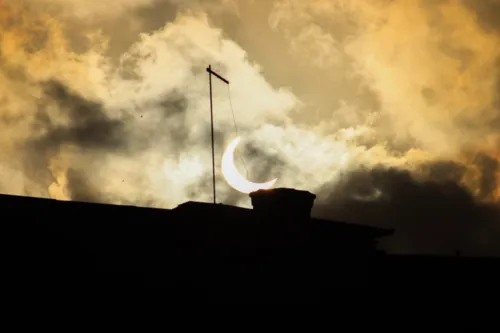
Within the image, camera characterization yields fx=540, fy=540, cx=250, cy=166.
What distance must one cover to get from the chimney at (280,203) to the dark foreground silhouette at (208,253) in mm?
38

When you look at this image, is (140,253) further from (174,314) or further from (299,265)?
(299,265)

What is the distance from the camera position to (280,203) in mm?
19703

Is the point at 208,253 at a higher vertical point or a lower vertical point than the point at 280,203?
lower

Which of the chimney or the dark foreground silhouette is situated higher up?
the chimney

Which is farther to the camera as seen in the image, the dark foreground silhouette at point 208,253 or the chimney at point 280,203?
the chimney at point 280,203

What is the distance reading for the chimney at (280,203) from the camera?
64.2 feet

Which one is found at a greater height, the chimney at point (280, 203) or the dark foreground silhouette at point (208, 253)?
the chimney at point (280, 203)

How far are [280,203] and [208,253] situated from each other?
3.55 m

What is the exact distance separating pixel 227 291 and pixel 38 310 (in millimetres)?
5762

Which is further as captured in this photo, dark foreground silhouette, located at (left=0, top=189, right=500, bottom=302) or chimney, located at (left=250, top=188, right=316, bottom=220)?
chimney, located at (left=250, top=188, right=316, bottom=220)

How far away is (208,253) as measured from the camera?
57.8 feet

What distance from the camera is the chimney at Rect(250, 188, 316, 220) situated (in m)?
19.6

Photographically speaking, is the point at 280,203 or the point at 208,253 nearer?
the point at 208,253

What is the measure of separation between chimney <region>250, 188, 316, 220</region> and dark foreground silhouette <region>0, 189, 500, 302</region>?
0.13ft
